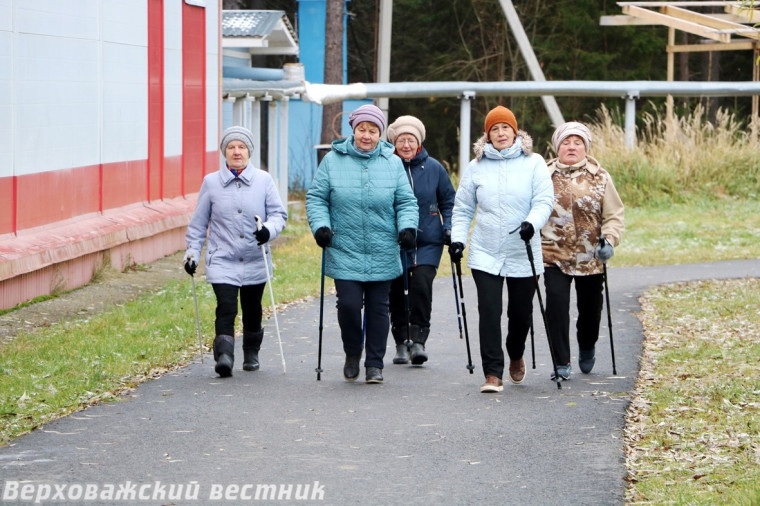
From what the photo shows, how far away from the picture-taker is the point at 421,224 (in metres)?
9.19

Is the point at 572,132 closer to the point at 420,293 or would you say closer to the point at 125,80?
the point at 420,293

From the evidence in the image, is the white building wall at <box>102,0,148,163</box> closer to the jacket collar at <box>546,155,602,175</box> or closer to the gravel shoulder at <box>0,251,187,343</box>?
the gravel shoulder at <box>0,251,187,343</box>

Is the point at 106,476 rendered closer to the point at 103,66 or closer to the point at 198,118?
the point at 103,66

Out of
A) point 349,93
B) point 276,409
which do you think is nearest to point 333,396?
point 276,409

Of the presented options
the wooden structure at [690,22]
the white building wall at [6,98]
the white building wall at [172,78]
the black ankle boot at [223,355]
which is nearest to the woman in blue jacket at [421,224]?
the black ankle boot at [223,355]

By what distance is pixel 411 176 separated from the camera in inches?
362

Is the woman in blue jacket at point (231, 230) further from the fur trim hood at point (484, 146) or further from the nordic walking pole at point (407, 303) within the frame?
the fur trim hood at point (484, 146)

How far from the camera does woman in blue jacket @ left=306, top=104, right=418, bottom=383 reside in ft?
27.2

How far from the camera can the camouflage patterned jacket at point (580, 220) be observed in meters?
8.43

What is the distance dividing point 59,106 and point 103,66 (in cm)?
151

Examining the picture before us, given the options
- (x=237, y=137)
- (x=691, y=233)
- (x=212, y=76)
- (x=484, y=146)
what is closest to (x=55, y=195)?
(x=237, y=137)

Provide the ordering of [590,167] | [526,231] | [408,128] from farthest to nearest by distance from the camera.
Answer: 1. [408,128]
2. [590,167]
3. [526,231]

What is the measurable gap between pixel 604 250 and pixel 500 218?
2.44 feet

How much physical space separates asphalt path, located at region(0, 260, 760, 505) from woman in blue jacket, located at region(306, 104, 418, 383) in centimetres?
65
